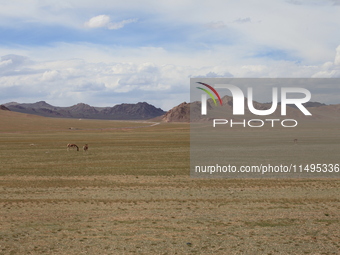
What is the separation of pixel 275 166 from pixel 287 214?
545 inches

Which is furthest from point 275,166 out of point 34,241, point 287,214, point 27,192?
point 34,241

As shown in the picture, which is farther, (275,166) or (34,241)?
(275,166)

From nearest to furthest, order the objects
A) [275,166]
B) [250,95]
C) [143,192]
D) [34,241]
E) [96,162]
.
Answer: [34,241] → [143,192] → [275,166] → [96,162] → [250,95]

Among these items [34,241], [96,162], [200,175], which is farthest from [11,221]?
[96,162]

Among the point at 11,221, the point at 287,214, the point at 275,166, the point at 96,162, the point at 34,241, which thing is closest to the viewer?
the point at 34,241

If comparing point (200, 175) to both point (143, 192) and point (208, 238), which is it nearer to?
point (143, 192)

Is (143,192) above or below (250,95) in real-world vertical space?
below

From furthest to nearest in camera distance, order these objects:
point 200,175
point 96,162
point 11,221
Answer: point 96,162 → point 200,175 → point 11,221

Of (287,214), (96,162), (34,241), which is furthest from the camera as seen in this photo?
(96,162)

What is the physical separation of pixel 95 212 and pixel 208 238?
481 cm

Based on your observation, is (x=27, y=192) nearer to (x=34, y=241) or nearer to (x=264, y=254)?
(x=34, y=241)

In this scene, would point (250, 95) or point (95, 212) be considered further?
point (250, 95)

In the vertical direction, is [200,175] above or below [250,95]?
below

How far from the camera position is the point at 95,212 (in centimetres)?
1471
